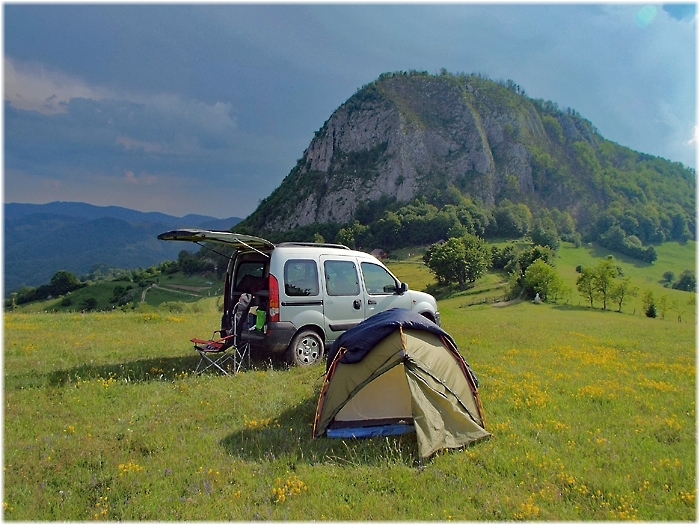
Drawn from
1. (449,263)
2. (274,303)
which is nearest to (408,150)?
(449,263)

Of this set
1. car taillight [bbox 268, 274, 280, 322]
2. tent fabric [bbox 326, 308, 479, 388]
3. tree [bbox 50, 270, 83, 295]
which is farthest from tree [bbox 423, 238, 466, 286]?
tree [bbox 50, 270, 83, 295]

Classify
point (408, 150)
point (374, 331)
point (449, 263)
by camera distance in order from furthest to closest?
point (408, 150) < point (449, 263) < point (374, 331)

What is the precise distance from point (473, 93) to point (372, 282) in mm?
206504

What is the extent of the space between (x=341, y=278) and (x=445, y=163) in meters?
168

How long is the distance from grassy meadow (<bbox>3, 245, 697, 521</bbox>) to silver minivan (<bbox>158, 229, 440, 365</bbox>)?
0.79m

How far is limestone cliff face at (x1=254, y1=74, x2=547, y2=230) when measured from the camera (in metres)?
163

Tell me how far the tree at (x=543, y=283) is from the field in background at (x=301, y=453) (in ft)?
151

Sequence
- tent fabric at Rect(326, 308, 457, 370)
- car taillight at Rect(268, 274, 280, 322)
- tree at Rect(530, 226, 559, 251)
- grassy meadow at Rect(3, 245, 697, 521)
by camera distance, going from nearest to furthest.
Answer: grassy meadow at Rect(3, 245, 697, 521)
tent fabric at Rect(326, 308, 457, 370)
car taillight at Rect(268, 274, 280, 322)
tree at Rect(530, 226, 559, 251)

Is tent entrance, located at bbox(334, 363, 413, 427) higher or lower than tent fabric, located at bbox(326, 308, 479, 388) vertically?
lower

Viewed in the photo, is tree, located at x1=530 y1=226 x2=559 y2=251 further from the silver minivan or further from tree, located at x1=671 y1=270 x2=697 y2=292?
the silver minivan

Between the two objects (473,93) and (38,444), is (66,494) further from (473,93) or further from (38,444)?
(473,93)

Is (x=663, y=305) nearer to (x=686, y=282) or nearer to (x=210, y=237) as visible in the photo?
(x=686, y=282)

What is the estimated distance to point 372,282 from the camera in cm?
1018

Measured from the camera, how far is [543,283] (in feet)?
173
